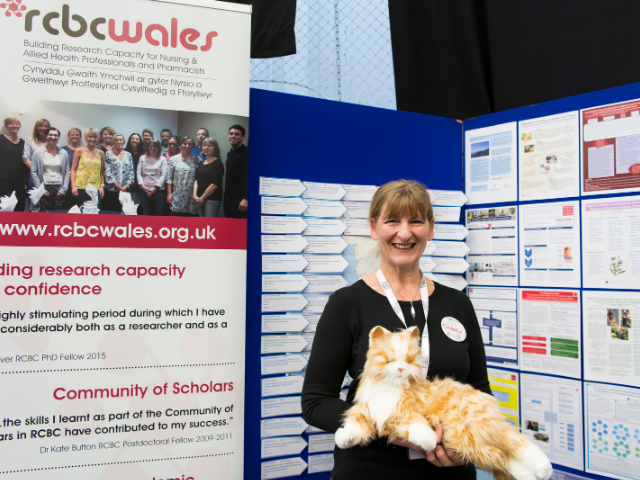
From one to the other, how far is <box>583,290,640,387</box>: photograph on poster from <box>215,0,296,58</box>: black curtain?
2.42m

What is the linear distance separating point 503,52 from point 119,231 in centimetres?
298

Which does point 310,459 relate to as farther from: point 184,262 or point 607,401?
point 607,401

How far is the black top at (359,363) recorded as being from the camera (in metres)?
1.29

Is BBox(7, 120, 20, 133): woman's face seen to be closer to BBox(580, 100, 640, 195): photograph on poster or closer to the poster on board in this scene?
the poster on board

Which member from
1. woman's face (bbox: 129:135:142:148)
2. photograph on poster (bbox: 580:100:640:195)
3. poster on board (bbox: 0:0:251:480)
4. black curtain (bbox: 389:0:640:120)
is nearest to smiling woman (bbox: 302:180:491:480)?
poster on board (bbox: 0:0:251:480)

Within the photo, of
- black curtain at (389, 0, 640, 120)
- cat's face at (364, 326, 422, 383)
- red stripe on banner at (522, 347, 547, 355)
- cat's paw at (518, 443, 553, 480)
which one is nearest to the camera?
cat's paw at (518, 443, 553, 480)

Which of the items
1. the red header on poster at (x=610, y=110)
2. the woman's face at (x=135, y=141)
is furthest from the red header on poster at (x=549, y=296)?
the woman's face at (x=135, y=141)

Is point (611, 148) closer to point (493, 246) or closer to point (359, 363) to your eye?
point (493, 246)

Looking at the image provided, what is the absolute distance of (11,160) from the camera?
1628 mm

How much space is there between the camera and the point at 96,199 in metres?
1.72

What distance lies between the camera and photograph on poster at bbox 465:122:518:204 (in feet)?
8.46

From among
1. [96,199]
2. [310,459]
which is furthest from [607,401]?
[96,199]

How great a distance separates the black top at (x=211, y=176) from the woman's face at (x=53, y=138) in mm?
534

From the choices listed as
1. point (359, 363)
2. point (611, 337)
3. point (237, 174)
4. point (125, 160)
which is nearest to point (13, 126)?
point (125, 160)
